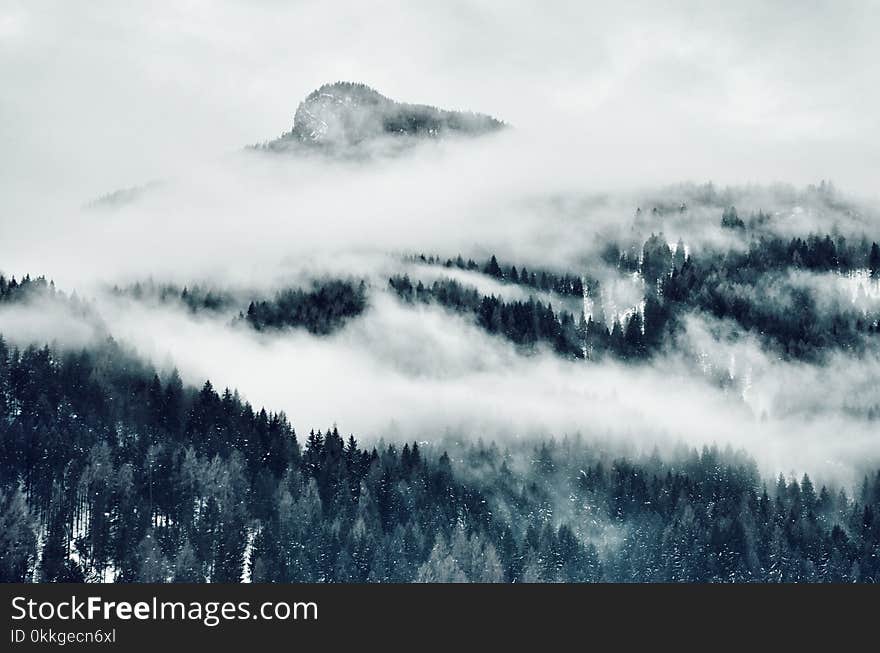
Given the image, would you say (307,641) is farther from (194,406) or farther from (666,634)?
(194,406)

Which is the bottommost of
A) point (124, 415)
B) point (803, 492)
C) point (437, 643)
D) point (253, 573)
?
point (437, 643)

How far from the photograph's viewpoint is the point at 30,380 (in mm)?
141875

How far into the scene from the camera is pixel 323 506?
132 m

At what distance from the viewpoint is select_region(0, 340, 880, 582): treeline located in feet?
377

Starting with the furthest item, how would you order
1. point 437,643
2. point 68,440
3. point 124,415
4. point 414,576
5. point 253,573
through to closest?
point 124,415
point 68,440
point 414,576
point 253,573
point 437,643

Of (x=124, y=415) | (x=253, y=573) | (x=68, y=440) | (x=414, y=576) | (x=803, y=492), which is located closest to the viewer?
(x=253, y=573)

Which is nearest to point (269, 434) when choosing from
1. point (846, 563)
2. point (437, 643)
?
point (846, 563)

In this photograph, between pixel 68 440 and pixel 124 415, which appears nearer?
pixel 68 440

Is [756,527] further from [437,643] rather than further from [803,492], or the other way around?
[437,643]

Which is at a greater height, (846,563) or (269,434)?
(269,434)

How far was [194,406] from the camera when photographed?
144500 millimetres

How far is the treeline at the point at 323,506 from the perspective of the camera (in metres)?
115

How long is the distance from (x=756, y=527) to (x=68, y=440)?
90.4 meters

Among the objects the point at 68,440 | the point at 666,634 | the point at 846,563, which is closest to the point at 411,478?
the point at 68,440
